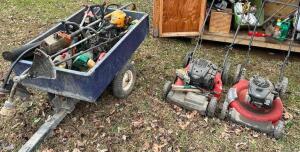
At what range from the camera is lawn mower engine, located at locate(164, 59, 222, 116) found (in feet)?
14.6

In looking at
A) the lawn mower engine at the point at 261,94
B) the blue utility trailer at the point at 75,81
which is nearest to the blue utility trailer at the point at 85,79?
the blue utility trailer at the point at 75,81

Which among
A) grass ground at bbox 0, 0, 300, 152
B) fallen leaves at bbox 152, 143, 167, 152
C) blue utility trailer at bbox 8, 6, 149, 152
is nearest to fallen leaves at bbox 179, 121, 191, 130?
grass ground at bbox 0, 0, 300, 152

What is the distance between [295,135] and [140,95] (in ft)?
6.73

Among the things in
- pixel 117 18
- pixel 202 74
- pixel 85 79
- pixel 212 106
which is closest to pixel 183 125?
pixel 212 106

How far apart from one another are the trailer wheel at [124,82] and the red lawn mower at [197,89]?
1.68 feet

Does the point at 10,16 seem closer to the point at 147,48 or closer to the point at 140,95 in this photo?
the point at 147,48

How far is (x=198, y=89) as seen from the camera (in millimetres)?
4512

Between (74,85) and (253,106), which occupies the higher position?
(74,85)

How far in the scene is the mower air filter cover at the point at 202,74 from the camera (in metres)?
4.46

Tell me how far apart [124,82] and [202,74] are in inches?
42.0

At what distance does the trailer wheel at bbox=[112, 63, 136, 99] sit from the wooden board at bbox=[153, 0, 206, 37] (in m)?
1.52

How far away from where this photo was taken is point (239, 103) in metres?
4.38

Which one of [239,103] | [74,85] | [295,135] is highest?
[74,85]

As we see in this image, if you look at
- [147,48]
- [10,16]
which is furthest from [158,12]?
[10,16]
